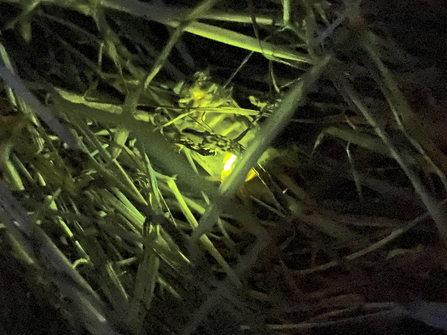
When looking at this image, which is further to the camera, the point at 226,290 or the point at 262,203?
the point at 262,203

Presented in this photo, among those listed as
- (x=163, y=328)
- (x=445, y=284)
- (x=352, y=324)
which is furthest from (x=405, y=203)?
(x=163, y=328)

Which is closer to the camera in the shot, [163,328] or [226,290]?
[226,290]

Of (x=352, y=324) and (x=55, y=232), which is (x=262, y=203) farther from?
(x=55, y=232)

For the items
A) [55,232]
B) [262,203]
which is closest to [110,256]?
[55,232]

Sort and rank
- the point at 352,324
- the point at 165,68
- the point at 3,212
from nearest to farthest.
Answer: the point at 3,212 < the point at 352,324 < the point at 165,68

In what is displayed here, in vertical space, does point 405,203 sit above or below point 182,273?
above

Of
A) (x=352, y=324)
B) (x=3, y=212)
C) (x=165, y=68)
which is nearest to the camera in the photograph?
(x=3, y=212)

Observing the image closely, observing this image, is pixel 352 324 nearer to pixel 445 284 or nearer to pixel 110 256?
pixel 445 284

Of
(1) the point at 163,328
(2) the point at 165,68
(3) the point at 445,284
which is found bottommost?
(1) the point at 163,328

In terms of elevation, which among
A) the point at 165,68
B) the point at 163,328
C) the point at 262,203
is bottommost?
the point at 163,328
